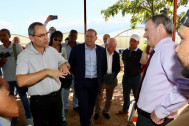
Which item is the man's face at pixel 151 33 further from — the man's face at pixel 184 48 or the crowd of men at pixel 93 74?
the man's face at pixel 184 48

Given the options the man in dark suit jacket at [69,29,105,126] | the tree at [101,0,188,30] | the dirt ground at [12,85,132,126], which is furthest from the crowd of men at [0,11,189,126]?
the tree at [101,0,188,30]

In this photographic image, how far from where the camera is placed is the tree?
24.2 ft

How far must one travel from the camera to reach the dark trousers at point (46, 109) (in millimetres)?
2248

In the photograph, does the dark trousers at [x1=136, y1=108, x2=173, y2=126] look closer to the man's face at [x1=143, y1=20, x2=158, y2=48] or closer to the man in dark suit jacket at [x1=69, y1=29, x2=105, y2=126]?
the man's face at [x1=143, y1=20, x2=158, y2=48]

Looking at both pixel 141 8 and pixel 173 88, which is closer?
pixel 173 88

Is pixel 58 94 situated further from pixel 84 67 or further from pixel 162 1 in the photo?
pixel 162 1

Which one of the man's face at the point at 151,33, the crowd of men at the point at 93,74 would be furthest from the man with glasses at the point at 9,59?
the man's face at the point at 151,33

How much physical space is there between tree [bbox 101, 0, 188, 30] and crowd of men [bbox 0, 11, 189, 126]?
4300mm

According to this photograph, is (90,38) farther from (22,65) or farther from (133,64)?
(22,65)

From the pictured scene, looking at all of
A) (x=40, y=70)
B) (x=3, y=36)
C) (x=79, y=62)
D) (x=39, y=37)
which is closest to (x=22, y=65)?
(x=40, y=70)

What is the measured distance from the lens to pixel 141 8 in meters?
7.64

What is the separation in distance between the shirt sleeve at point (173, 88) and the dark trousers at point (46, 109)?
148 centimetres

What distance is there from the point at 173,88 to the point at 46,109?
174cm

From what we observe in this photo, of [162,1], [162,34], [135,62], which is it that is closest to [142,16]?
[162,1]
